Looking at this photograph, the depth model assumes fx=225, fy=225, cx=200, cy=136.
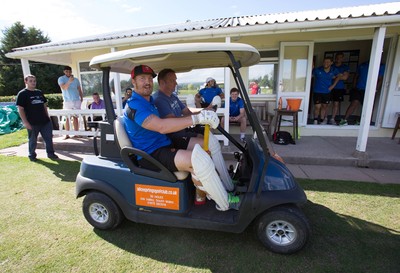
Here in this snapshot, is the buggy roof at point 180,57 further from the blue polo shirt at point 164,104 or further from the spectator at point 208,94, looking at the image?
the spectator at point 208,94

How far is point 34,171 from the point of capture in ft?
13.5

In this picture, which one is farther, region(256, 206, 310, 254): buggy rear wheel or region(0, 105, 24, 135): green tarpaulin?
region(0, 105, 24, 135): green tarpaulin

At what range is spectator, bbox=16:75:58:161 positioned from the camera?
4.26m

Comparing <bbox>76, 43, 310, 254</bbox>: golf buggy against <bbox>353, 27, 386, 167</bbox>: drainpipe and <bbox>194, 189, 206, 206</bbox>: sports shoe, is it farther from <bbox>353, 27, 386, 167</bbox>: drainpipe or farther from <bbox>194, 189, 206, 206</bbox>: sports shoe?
<bbox>353, 27, 386, 167</bbox>: drainpipe

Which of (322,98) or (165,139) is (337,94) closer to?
(322,98)

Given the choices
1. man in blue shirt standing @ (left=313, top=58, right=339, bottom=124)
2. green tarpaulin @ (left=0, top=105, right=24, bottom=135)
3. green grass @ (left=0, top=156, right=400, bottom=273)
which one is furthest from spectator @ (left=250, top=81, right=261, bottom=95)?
green tarpaulin @ (left=0, top=105, right=24, bottom=135)

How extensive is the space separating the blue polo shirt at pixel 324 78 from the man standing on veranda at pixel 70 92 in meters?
6.55

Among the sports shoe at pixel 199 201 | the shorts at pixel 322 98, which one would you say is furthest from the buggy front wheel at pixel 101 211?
the shorts at pixel 322 98

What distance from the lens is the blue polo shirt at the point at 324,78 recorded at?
5.95 m

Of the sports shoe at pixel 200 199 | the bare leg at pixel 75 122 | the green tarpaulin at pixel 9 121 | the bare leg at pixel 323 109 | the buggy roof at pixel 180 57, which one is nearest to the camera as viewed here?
the buggy roof at pixel 180 57

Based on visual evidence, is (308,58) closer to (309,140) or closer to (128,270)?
(309,140)

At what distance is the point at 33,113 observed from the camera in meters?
4.39

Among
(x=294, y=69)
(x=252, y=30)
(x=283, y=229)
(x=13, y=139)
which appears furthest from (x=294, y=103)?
(x=13, y=139)

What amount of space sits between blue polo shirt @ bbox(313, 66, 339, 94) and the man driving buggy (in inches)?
205
